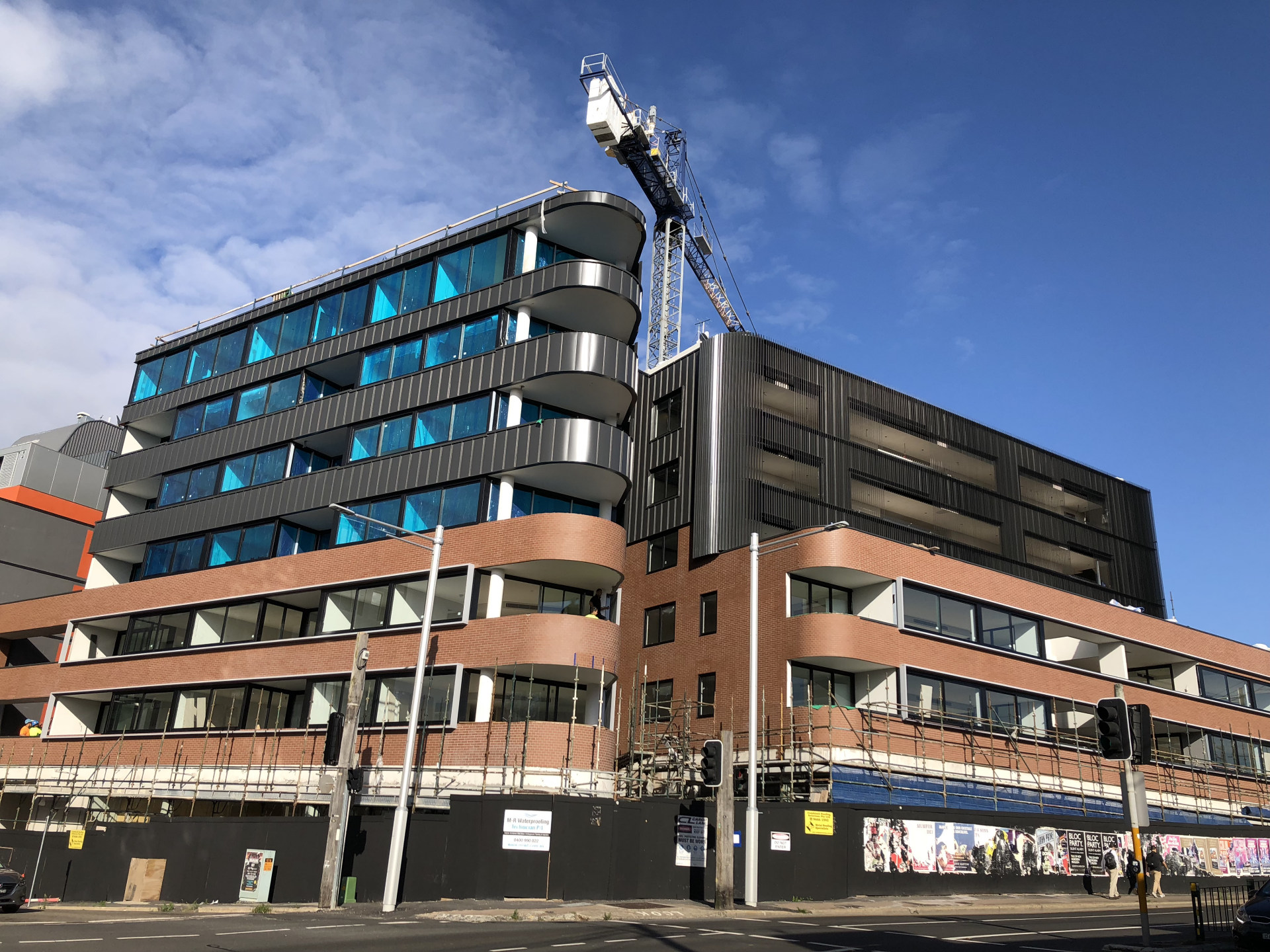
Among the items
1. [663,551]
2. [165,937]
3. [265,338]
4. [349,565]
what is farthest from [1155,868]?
[265,338]

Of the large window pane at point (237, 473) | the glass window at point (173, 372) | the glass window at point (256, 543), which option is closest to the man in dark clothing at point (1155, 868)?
the glass window at point (256, 543)

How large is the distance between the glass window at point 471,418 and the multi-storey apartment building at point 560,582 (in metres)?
0.11

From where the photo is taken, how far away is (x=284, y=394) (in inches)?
1743

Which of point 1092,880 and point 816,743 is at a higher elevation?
point 816,743

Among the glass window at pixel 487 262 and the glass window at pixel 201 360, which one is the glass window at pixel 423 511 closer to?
the glass window at pixel 487 262

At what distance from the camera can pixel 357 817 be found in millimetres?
26266

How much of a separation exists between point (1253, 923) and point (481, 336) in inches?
1205

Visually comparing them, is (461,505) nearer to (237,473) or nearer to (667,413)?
(667,413)

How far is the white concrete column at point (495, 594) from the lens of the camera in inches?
1351

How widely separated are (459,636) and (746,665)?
10.6 m

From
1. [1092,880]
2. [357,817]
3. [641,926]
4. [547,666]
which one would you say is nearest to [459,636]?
[547,666]

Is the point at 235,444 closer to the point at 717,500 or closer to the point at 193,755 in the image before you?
the point at 193,755

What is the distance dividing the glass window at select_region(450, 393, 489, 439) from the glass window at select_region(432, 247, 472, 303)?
5.30 m

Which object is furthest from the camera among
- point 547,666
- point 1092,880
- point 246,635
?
point 246,635
